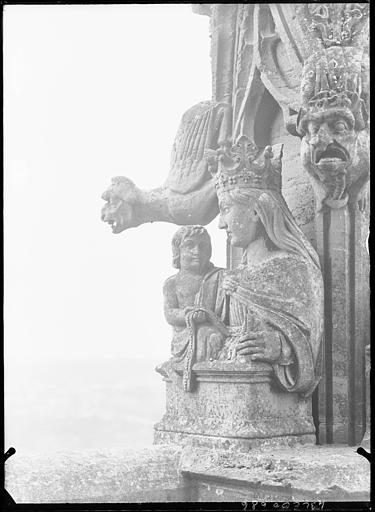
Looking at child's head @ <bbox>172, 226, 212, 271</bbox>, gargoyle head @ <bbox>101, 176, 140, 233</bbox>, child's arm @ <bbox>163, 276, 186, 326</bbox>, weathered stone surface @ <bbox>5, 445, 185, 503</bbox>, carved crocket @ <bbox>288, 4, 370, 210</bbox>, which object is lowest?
weathered stone surface @ <bbox>5, 445, 185, 503</bbox>

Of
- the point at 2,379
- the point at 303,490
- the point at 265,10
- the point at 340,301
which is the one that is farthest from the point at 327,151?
the point at 2,379

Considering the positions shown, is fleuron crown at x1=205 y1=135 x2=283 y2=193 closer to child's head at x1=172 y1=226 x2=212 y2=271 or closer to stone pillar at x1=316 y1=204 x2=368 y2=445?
child's head at x1=172 y1=226 x2=212 y2=271

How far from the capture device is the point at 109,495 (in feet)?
23.8

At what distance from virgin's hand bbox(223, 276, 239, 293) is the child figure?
0.13m

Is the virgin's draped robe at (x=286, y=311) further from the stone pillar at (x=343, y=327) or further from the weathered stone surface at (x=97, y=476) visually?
the weathered stone surface at (x=97, y=476)

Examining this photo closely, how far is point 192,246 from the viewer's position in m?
8.08

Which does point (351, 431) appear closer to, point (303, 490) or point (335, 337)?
point (335, 337)

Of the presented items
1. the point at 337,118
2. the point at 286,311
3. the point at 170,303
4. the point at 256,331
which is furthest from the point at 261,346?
the point at 337,118

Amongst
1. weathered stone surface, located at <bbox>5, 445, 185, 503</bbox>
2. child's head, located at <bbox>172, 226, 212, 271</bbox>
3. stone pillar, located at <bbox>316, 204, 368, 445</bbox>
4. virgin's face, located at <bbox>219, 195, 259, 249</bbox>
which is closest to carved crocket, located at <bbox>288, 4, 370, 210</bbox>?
stone pillar, located at <bbox>316, 204, 368, 445</bbox>

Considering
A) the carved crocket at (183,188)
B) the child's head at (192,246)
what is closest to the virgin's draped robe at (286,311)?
the child's head at (192,246)

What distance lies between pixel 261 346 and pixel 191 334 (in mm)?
537

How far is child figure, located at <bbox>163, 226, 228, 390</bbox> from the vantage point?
785cm

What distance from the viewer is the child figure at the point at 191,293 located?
25.8ft

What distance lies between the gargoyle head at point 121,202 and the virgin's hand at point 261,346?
1828mm
